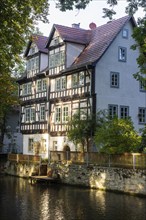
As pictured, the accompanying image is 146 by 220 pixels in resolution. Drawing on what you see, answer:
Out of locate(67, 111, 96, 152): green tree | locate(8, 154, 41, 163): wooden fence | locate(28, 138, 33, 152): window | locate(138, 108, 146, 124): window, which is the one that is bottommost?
locate(8, 154, 41, 163): wooden fence

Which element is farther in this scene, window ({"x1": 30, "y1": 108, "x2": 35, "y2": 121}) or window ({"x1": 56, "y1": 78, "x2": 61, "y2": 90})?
window ({"x1": 30, "y1": 108, "x2": 35, "y2": 121})

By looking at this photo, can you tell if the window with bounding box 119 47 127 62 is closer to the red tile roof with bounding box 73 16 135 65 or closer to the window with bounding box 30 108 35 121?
the red tile roof with bounding box 73 16 135 65

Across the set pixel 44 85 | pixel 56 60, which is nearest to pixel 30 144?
pixel 44 85

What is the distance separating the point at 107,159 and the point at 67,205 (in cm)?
780

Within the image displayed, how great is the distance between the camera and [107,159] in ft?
88.5

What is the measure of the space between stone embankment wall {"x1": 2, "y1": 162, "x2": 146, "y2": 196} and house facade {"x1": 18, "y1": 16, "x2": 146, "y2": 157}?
14.1 feet

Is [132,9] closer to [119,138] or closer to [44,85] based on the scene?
[119,138]

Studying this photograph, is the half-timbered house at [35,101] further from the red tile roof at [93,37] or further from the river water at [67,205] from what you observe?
the river water at [67,205]

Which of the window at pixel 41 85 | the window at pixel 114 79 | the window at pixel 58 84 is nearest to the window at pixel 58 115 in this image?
the window at pixel 58 84

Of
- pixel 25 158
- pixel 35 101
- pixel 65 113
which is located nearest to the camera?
pixel 65 113

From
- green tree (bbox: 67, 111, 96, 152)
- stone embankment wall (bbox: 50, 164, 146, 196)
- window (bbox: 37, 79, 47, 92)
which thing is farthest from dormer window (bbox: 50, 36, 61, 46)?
stone embankment wall (bbox: 50, 164, 146, 196)

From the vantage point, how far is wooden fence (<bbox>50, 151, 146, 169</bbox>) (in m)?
24.4

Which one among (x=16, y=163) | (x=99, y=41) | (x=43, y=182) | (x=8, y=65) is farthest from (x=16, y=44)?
(x=16, y=163)

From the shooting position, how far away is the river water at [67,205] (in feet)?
55.7
